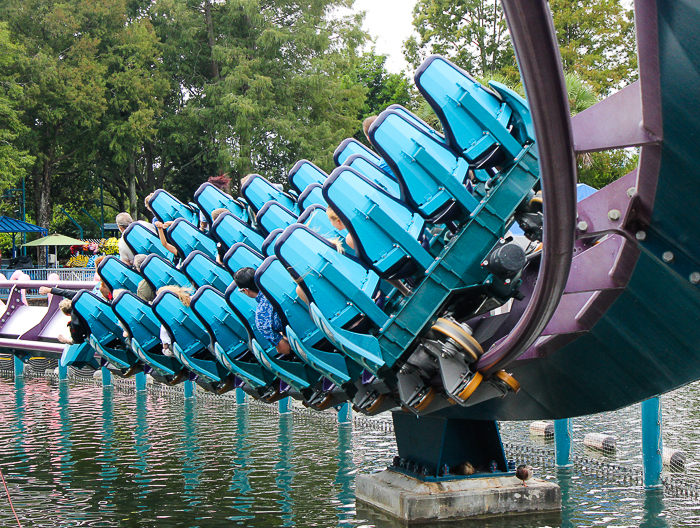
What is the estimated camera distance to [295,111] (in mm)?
35750

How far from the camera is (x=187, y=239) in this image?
975cm

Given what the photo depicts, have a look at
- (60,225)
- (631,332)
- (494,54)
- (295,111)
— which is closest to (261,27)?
(295,111)

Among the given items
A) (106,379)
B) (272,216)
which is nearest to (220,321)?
(272,216)

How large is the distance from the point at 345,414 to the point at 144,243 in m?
4.34

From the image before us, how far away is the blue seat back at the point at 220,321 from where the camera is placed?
8.00 m

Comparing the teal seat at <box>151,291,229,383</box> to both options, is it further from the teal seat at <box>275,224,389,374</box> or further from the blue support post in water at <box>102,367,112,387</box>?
the blue support post in water at <box>102,367,112,387</box>

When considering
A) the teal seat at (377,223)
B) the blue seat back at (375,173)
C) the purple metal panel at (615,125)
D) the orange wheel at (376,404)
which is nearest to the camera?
the purple metal panel at (615,125)

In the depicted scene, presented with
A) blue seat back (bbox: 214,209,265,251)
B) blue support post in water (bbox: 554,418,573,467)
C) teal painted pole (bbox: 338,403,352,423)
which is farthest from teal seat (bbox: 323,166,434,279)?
teal painted pole (bbox: 338,403,352,423)

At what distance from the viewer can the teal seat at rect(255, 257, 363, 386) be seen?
6621 mm

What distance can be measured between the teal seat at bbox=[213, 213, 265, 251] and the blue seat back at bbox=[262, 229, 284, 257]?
62.3 inches

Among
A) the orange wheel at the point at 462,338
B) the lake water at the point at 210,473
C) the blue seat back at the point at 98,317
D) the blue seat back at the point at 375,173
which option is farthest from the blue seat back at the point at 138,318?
the orange wheel at the point at 462,338

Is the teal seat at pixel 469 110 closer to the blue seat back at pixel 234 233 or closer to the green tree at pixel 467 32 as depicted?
the blue seat back at pixel 234 233

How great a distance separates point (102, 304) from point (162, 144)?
2955 cm

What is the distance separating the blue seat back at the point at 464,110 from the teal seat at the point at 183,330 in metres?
4.01
